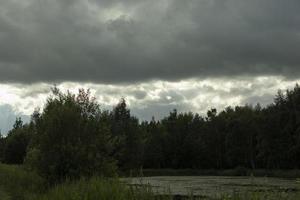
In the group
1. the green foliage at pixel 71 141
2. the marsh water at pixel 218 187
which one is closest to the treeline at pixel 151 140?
the green foliage at pixel 71 141

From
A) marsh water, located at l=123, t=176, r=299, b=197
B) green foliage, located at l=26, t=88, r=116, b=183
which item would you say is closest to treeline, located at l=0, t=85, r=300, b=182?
green foliage, located at l=26, t=88, r=116, b=183

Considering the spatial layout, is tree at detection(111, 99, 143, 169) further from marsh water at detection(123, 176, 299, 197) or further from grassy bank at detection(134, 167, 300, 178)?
marsh water at detection(123, 176, 299, 197)

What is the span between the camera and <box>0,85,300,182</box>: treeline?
103 ft

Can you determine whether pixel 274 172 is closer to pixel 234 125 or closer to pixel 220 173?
pixel 220 173

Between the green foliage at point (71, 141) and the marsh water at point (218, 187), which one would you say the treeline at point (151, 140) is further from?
the marsh water at point (218, 187)

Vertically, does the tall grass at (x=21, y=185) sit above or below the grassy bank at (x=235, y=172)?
below

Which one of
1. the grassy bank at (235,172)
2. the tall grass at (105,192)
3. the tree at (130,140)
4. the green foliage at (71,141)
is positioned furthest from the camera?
the tree at (130,140)

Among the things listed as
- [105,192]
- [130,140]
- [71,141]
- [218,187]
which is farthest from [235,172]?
[105,192]

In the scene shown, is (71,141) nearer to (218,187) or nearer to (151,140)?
(218,187)

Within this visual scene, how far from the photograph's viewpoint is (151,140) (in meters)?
116

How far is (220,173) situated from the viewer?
298 ft

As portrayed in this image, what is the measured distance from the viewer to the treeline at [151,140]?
31250mm

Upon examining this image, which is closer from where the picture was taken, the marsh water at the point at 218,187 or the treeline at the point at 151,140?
the marsh water at the point at 218,187

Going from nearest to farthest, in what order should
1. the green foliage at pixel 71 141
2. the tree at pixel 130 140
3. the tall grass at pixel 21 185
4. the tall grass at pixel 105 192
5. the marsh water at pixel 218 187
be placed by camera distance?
the marsh water at pixel 218 187 < the tall grass at pixel 105 192 < the tall grass at pixel 21 185 < the green foliage at pixel 71 141 < the tree at pixel 130 140
